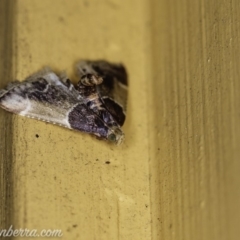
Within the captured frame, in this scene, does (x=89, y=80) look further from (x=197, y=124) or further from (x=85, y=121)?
(x=197, y=124)

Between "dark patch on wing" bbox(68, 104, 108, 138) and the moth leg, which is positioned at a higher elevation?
the moth leg

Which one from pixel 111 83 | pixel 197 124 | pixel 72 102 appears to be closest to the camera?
pixel 197 124

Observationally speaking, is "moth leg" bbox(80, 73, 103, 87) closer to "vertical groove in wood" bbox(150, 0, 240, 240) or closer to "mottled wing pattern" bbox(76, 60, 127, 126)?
"mottled wing pattern" bbox(76, 60, 127, 126)

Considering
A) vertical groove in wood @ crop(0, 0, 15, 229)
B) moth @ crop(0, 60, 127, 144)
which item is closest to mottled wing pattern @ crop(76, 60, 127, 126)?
moth @ crop(0, 60, 127, 144)

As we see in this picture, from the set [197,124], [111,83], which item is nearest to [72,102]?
[111,83]

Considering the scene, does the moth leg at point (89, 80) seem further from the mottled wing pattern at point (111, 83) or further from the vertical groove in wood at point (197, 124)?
the vertical groove in wood at point (197, 124)
